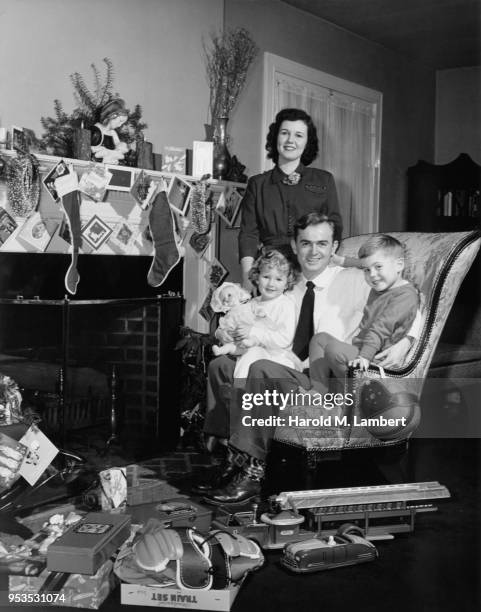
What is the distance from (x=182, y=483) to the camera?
2980 millimetres

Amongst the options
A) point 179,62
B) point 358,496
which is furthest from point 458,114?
point 358,496

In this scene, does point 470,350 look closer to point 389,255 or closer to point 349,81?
point 389,255

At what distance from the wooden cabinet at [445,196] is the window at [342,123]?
352 mm

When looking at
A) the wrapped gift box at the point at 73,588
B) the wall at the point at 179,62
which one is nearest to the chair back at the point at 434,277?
the wrapped gift box at the point at 73,588

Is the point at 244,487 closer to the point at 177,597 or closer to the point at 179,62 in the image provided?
the point at 177,597

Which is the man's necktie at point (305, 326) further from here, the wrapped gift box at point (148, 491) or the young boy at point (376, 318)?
the wrapped gift box at point (148, 491)

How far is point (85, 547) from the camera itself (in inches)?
77.8

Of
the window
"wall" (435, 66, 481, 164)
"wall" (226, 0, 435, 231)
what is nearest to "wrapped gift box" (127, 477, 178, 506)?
"wall" (226, 0, 435, 231)

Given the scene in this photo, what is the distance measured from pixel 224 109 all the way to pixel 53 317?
1588 millimetres

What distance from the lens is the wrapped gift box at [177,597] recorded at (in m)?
1.93

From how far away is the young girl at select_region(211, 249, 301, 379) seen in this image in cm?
261

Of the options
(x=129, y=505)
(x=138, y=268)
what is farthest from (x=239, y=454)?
(x=138, y=268)

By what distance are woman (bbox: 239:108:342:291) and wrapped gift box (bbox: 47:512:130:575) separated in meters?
1.02

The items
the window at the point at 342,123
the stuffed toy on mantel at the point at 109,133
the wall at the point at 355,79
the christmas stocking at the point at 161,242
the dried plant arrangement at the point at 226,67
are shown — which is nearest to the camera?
the stuffed toy on mantel at the point at 109,133
